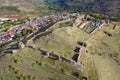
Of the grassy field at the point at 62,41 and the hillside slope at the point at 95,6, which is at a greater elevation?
the grassy field at the point at 62,41

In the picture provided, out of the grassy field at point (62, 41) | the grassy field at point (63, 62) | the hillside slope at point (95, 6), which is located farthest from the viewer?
the hillside slope at point (95, 6)

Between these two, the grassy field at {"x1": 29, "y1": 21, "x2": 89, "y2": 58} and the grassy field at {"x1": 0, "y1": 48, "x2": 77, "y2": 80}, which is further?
the grassy field at {"x1": 29, "y1": 21, "x2": 89, "y2": 58}

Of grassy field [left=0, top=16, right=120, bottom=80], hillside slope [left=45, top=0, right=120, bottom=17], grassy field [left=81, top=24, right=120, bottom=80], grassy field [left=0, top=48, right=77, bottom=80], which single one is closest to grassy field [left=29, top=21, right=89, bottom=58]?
grassy field [left=0, top=16, right=120, bottom=80]

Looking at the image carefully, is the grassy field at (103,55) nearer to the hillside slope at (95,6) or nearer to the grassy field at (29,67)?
the grassy field at (29,67)

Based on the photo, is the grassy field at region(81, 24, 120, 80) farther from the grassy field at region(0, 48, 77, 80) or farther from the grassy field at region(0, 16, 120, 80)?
the grassy field at region(0, 48, 77, 80)

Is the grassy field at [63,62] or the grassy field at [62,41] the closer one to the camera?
the grassy field at [63,62]

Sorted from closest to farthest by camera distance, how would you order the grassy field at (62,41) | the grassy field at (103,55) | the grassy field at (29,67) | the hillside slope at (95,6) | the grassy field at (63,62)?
the grassy field at (29,67) → the grassy field at (63,62) → the grassy field at (103,55) → the grassy field at (62,41) → the hillside slope at (95,6)

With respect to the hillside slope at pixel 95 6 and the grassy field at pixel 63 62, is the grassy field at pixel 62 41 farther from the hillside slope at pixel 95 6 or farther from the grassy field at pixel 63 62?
the hillside slope at pixel 95 6

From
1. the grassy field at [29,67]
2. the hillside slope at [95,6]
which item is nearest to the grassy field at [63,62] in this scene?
the grassy field at [29,67]

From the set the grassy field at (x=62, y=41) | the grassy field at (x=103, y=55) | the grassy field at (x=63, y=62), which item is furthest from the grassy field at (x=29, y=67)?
the grassy field at (x=103, y=55)

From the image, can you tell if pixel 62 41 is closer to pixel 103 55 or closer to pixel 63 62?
pixel 63 62

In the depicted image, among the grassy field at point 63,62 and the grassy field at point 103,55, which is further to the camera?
the grassy field at point 103,55

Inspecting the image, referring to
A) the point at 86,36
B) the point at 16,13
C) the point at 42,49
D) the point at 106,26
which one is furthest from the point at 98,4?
the point at 42,49

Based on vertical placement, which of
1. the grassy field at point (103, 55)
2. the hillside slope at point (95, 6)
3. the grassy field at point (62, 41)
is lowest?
the hillside slope at point (95, 6)
